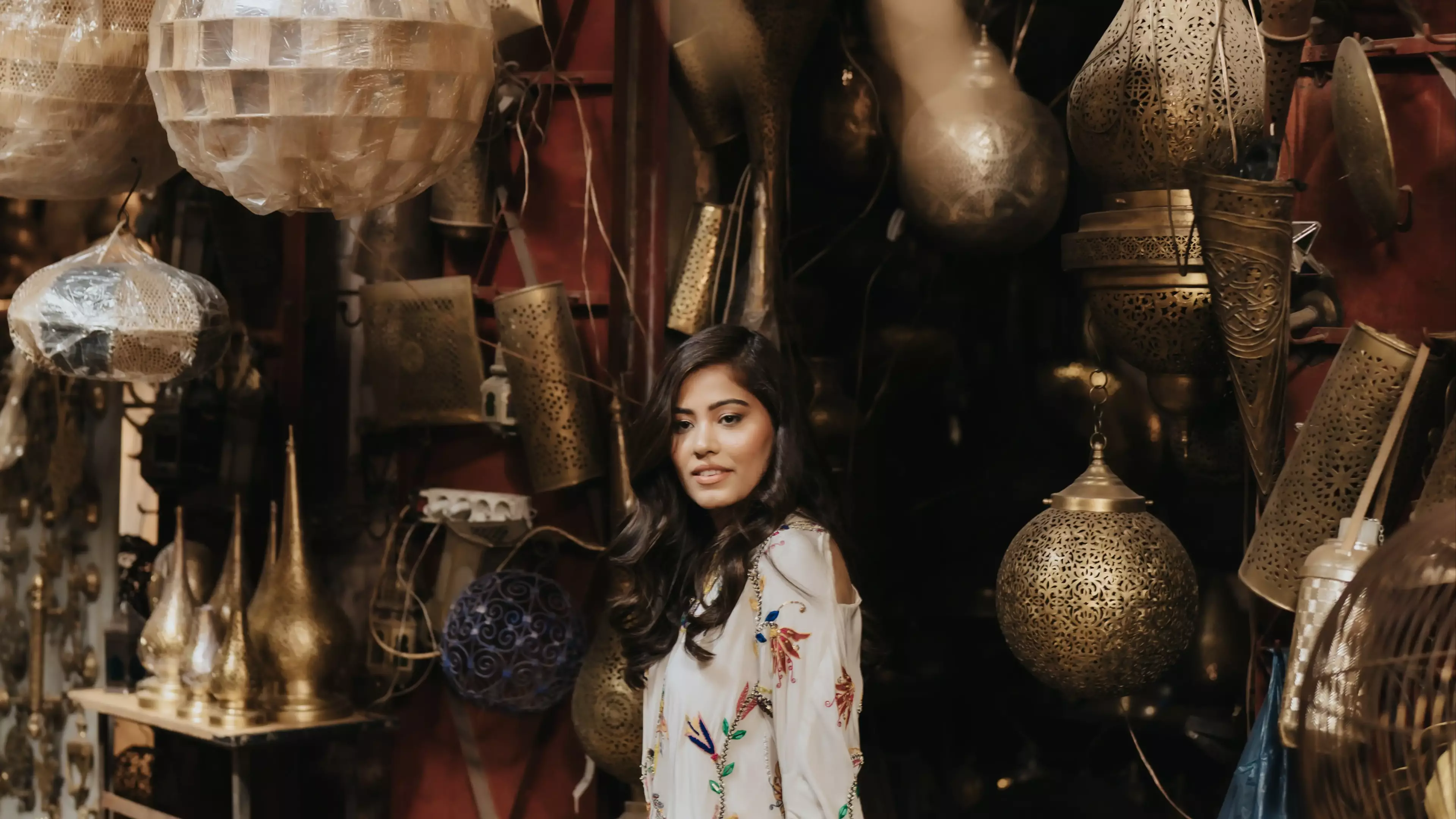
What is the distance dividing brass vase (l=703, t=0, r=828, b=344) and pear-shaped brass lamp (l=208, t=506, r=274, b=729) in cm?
125

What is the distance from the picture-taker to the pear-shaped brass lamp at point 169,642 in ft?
11.0

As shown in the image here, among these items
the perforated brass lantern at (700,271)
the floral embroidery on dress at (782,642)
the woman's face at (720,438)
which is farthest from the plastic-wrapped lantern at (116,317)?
the floral embroidery on dress at (782,642)

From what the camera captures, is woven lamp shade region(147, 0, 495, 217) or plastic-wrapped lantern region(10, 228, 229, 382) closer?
woven lamp shade region(147, 0, 495, 217)

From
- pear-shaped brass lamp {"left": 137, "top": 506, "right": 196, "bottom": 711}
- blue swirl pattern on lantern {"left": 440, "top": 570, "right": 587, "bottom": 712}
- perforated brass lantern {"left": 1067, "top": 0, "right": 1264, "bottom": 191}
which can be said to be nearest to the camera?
perforated brass lantern {"left": 1067, "top": 0, "right": 1264, "bottom": 191}

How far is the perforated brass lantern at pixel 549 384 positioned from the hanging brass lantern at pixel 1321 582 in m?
1.53

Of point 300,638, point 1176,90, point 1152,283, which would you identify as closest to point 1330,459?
point 1152,283

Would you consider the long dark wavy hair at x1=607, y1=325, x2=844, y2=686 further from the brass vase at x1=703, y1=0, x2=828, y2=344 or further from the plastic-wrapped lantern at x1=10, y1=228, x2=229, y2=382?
the plastic-wrapped lantern at x1=10, y1=228, x2=229, y2=382

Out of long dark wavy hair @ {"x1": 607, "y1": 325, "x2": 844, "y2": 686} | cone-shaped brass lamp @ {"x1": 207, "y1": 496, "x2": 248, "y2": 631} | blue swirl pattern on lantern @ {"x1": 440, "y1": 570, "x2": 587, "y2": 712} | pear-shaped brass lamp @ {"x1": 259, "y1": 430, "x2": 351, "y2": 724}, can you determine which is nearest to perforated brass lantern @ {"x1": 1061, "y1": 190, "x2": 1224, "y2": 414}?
long dark wavy hair @ {"x1": 607, "y1": 325, "x2": 844, "y2": 686}

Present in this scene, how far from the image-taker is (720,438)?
7.91 ft

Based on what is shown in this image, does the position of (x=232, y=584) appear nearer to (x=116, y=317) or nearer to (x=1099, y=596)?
(x=116, y=317)

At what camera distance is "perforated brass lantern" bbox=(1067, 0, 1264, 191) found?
7.59 feet

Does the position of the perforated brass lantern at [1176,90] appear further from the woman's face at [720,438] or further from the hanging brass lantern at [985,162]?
the woman's face at [720,438]

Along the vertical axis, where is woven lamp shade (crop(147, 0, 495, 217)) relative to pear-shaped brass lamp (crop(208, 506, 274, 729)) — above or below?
above

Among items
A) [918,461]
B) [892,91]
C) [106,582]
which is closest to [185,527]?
[106,582]
